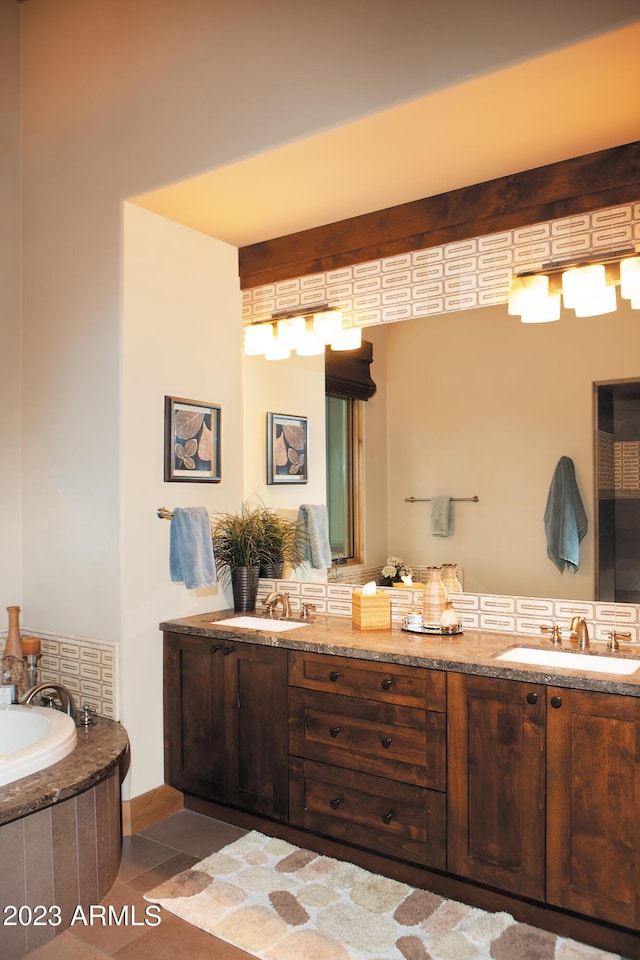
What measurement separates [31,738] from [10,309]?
2011 millimetres

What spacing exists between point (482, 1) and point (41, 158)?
2257mm

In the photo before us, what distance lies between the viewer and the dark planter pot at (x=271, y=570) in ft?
11.6

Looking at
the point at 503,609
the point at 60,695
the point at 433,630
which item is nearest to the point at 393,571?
the point at 433,630

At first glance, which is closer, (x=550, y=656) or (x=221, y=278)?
(x=550, y=656)

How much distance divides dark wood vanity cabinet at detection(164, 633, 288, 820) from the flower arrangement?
1.93 ft

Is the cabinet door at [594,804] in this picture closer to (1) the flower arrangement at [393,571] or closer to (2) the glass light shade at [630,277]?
(1) the flower arrangement at [393,571]

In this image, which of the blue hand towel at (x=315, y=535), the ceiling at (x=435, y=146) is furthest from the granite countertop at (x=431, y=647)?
the ceiling at (x=435, y=146)

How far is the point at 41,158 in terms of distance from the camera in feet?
11.4

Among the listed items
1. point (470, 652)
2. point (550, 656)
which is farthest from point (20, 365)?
point (550, 656)

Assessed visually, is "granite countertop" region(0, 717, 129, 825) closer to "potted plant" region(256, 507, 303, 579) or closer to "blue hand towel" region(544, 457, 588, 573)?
"potted plant" region(256, 507, 303, 579)

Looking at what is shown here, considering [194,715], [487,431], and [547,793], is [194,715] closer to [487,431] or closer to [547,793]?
[547,793]

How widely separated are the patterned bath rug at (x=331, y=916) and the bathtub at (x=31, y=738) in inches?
23.8

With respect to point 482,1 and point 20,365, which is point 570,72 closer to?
point 482,1

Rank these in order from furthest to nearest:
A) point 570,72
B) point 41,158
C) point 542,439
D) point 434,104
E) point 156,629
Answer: point 41,158
point 156,629
point 542,439
point 434,104
point 570,72
